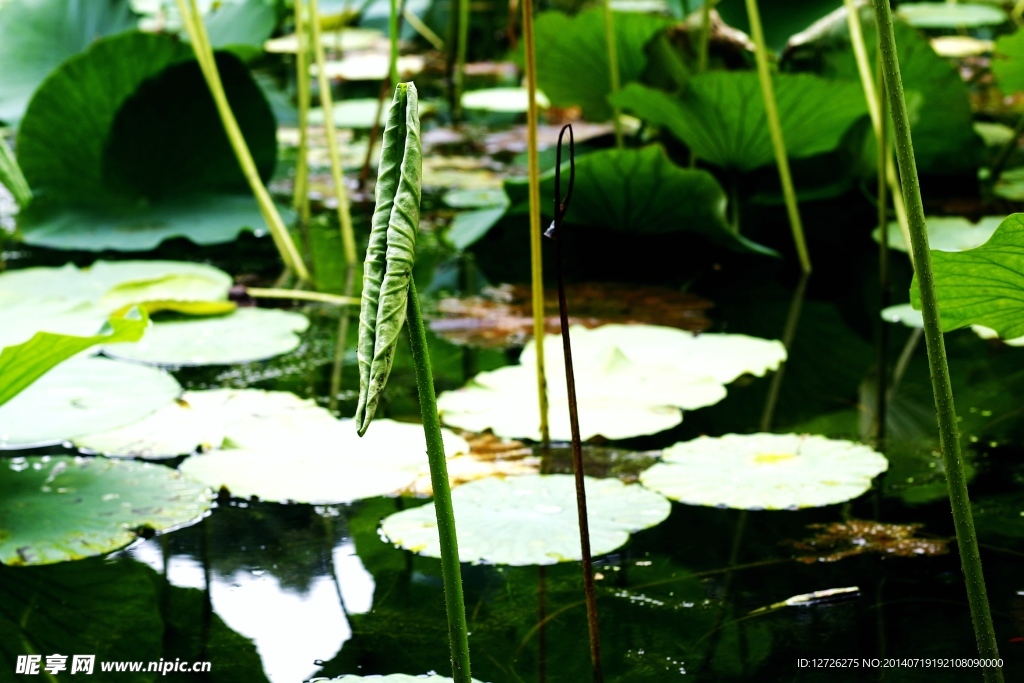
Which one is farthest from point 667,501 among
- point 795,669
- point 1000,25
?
point 1000,25

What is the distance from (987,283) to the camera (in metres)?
0.89

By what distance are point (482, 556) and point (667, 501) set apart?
24 cm

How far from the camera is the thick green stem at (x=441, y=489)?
630mm

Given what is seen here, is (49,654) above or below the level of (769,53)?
below

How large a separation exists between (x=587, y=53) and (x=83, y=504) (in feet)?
5.68

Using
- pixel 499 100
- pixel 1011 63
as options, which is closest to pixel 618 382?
pixel 1011 63

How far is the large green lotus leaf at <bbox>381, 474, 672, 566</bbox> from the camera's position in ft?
3.50

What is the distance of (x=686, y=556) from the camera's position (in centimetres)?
107

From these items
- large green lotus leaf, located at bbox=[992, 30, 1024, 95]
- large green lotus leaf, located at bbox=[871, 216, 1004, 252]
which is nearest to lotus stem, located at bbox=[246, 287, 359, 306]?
large green lotus leaf, located at bbox=[871, 216, 1004, 252]

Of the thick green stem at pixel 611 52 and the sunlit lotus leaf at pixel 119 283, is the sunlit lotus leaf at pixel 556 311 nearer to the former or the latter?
the thick green stem at pixel 611 52

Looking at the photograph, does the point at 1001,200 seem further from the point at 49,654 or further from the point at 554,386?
the point at 49,654

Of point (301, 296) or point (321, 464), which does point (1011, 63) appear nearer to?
point (301, 296)

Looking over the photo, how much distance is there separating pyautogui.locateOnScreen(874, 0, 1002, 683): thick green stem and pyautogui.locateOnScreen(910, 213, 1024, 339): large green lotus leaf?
101 mm

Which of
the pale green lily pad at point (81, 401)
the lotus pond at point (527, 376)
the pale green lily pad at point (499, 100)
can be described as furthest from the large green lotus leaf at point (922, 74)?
the pale green lily pad at point (81, 401)
